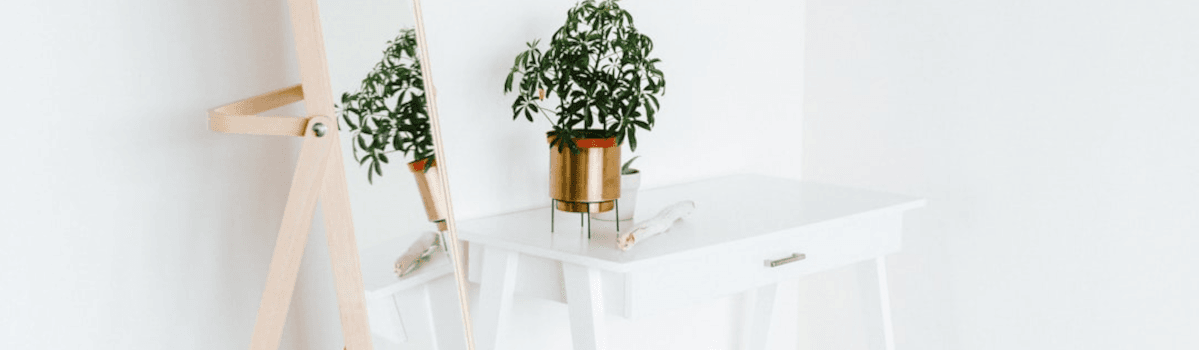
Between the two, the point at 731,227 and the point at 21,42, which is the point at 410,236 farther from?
the point at 731,227

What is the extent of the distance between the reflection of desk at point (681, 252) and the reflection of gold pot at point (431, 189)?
37 centimetres

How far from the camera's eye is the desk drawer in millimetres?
1462

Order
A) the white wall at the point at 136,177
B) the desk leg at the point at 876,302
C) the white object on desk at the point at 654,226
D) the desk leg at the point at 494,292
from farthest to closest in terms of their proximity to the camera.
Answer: the desk leg at the point at 876,302 < the desk leg at the point at 494,292 < the white object on desk at the point at 654,226 < the white wall at the point at 136,177

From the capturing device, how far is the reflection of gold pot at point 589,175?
152 centimetres

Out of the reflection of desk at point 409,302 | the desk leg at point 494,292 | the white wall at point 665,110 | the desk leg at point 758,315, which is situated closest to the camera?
the reflection of desk at point 409,302

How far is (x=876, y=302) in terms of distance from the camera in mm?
1988

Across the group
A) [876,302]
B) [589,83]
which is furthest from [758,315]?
[589,83]

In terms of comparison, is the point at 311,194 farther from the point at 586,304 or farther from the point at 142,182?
the point at 586,304

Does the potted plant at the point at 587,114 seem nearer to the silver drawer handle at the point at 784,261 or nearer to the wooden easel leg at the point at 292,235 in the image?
the silver drawer handle at the point at 784,261

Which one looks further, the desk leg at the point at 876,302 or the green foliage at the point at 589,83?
the desk leg at the point at 876,302

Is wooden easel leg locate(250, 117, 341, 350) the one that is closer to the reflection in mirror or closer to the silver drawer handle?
the reflection in mirror

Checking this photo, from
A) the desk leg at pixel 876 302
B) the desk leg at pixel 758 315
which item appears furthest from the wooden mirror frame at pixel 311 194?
the desk leg at pixel 758 315

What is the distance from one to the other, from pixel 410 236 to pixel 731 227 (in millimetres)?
706

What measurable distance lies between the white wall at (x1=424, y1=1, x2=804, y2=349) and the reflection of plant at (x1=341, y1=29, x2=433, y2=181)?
611mm
